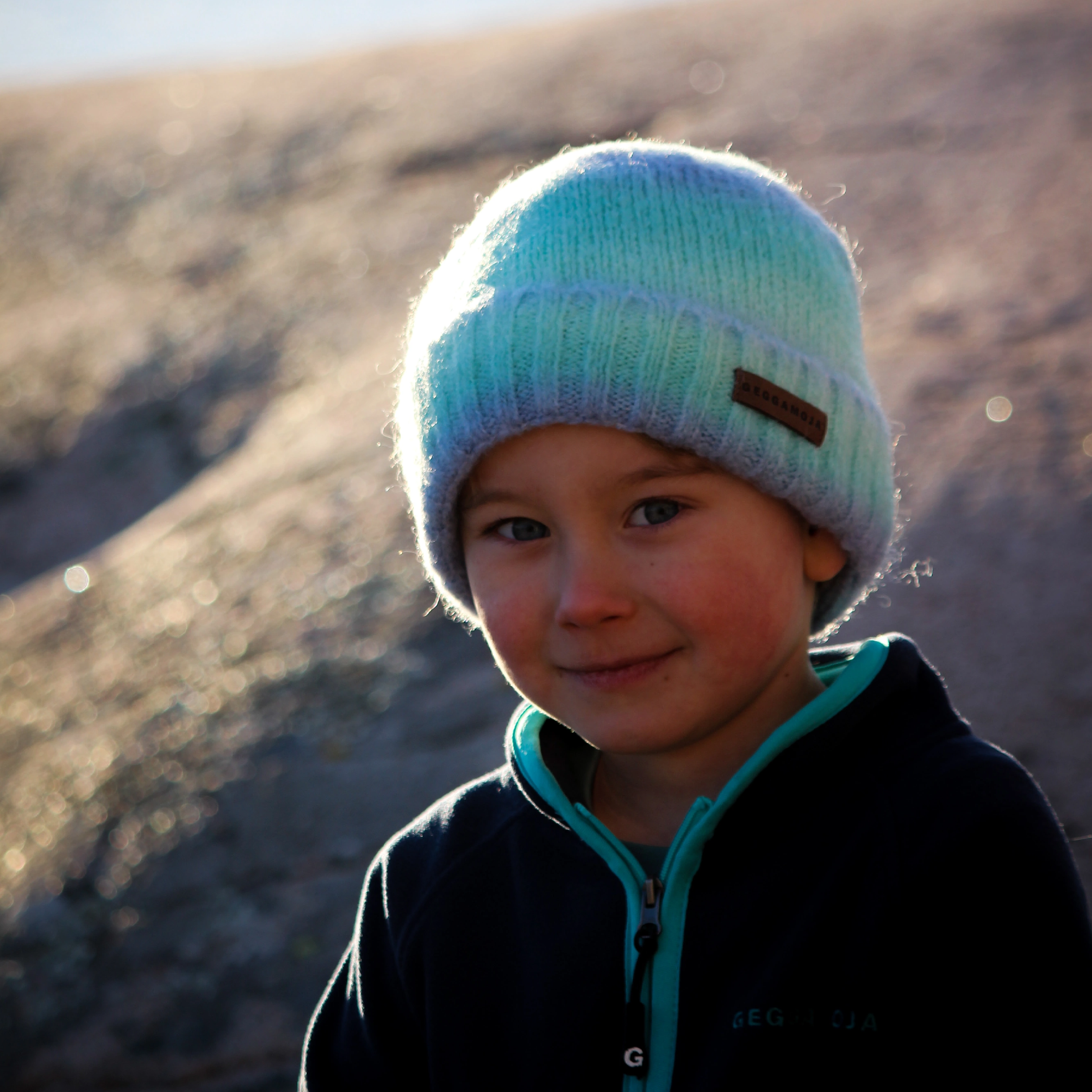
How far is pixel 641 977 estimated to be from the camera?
4.67 ft

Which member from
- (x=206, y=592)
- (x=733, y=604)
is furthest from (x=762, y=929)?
(x=206, y=592)

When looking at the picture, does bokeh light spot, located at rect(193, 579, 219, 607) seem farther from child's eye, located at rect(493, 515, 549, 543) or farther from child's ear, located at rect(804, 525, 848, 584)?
child's ear, located at rect(804, 525, 848, 584)

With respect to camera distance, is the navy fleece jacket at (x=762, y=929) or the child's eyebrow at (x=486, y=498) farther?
the child's eyebrow at (x=486, y=498)

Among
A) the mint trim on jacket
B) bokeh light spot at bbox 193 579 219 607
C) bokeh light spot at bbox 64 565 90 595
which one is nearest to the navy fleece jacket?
the mint trim on jacket

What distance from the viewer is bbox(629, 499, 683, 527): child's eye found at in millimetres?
1459

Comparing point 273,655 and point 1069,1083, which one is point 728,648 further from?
point 273,655

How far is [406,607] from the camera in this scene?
328 centimetres

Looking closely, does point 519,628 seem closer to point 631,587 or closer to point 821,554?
point 631,587

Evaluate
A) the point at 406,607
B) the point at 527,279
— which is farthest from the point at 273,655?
the point at 527,279

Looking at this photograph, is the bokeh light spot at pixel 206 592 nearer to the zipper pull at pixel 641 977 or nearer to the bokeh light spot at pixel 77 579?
the bokeh light spot at pixel 77 579

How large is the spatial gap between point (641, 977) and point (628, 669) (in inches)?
14.3

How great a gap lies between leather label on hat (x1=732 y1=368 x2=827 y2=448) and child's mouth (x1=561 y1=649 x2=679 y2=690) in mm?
318

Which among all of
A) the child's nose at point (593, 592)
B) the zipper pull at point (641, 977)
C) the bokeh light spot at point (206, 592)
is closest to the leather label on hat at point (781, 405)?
the child's nose at point (593, 592)

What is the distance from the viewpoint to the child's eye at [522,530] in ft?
5.00
